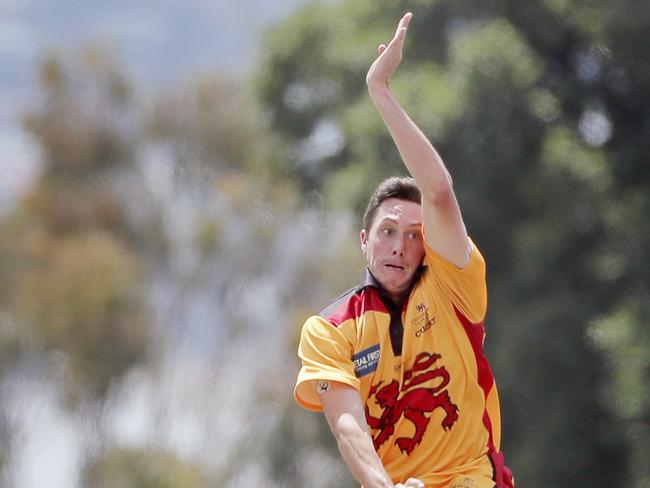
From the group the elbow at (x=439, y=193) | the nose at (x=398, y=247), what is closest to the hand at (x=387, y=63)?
the elbow at (x=439, y=193)

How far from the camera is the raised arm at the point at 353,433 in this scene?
4184 mm

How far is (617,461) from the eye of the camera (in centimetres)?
1662

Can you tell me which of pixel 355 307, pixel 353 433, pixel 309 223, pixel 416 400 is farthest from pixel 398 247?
pixel 309 223

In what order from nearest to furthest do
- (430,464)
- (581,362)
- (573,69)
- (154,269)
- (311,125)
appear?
(430,464) → (581,362) → (573,69) → (311,125) → (154,269)

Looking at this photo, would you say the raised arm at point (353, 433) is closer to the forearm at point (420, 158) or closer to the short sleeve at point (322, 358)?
the short sleeve at point (322, 358)

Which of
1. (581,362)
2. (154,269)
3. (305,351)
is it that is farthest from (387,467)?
(154,269)

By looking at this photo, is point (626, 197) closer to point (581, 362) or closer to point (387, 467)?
point (581, 362)

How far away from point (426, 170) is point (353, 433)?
769mm

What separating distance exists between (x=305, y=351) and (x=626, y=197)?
41.7ft

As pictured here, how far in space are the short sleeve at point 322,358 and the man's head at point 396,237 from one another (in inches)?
7.9

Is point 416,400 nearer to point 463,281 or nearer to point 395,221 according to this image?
point 463,281

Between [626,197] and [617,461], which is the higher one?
[626,197]

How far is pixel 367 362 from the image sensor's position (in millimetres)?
4402

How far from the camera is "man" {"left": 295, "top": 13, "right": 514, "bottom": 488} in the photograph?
434 centimetres
